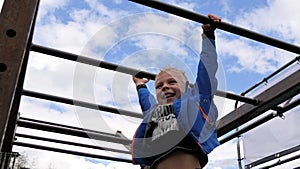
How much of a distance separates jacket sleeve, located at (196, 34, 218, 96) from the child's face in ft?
0.61

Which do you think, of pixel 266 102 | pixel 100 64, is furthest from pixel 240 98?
pixel 100 64

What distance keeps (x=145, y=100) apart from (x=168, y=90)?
0.34m

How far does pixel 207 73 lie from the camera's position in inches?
61.4

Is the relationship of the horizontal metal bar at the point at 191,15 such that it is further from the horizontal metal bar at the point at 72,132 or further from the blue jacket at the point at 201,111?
the horizontal metal bar at the point at 72,132

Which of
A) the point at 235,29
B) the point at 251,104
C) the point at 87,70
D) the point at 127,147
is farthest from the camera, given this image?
the point at 127,147

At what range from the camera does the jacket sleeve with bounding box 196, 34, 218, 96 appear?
1.56 m

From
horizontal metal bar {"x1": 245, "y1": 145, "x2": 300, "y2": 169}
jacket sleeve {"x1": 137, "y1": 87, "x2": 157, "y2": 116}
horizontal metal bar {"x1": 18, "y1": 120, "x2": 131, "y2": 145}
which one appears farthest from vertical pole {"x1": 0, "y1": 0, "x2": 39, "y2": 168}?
horizontal metal bar {"x1": 245, "y1": 145, "x2": 300, "y2": 169}

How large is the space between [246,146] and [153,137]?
2200mm

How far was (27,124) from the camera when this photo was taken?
284cm

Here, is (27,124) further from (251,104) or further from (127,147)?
(251,104)

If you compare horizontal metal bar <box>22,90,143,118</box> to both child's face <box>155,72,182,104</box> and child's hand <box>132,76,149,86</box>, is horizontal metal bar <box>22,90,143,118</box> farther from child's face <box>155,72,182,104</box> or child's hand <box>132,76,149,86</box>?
child's face <box>155,72,182,104</box>

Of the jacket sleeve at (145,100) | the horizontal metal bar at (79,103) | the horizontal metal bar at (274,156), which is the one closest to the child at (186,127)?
the jacket sleeve at (145,100)

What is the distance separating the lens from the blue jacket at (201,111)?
5.01 ft

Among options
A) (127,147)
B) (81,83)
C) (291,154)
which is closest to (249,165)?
(291,154)
